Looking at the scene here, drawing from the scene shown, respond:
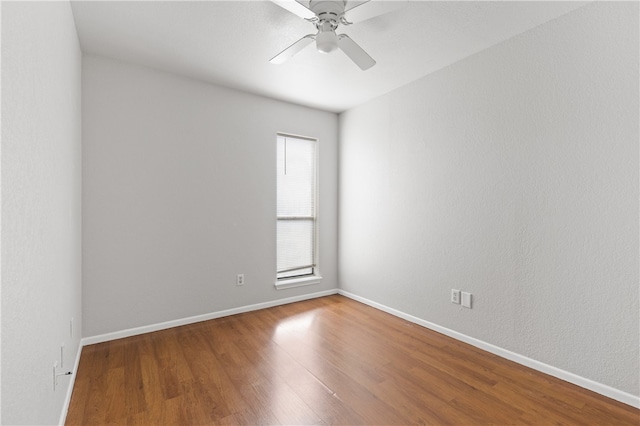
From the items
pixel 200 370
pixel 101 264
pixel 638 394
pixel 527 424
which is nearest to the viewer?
pixel 527 424

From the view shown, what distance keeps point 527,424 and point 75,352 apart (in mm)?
3003

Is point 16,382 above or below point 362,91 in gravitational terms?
below

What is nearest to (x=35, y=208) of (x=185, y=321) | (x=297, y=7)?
(x=297, y=7)

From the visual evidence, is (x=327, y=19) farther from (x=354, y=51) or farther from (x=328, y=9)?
(x=354, y=51)

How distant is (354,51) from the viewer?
6.88 feet

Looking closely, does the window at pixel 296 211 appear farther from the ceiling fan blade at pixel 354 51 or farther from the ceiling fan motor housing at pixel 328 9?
the ceiling fan motor housing at pixel 328 9

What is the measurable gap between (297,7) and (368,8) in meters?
0.43

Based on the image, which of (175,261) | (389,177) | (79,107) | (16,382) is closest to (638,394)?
(389,177)

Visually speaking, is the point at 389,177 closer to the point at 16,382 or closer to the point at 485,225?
the point at 485,225

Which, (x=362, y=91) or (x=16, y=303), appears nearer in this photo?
(x=16, y=303)

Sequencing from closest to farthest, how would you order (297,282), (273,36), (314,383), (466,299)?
(314,383)
(273,36)
(466,299)
(297,282)

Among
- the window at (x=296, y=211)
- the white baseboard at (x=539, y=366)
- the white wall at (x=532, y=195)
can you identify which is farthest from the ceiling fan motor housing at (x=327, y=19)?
the white baseboard at (x=539, y=366)

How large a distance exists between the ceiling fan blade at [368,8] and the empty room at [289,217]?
18mm

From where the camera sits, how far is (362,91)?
3475mm
